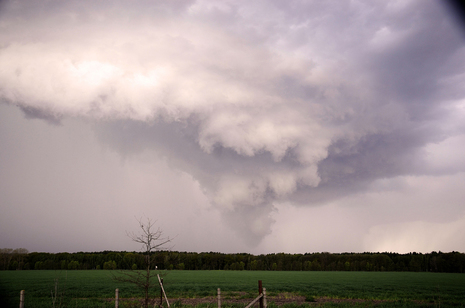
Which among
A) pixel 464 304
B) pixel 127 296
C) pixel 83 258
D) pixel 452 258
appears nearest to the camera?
pixel 464 304

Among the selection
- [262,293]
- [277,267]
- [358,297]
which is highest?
[262,293]

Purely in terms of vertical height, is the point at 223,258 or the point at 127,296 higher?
the point at 127,296

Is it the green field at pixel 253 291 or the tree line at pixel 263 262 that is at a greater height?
the green field at pixel 253 291

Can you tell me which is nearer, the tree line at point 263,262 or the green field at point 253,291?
the green field at point 253,291

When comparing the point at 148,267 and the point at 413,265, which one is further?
the point at 413,265

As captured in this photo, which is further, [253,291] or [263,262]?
[263,262]

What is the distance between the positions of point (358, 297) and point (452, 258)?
144550 millimetres

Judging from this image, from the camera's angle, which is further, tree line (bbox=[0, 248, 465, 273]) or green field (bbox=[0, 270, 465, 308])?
tree line (bbox=[0, 248, 465, 273])

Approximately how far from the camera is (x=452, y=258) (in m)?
143

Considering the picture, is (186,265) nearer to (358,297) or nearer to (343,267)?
(343,267)

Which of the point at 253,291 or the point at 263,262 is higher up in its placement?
the point at 253,291

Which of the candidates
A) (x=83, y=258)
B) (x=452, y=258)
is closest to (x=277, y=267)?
(x=452, y=258)

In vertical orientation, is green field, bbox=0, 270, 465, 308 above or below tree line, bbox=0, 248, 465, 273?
above

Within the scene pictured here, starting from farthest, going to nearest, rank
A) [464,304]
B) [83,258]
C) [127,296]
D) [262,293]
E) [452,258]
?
1. [83,258]
2. [452,258]
3. [127,296]
4. [464,304]
5. [262,293]
